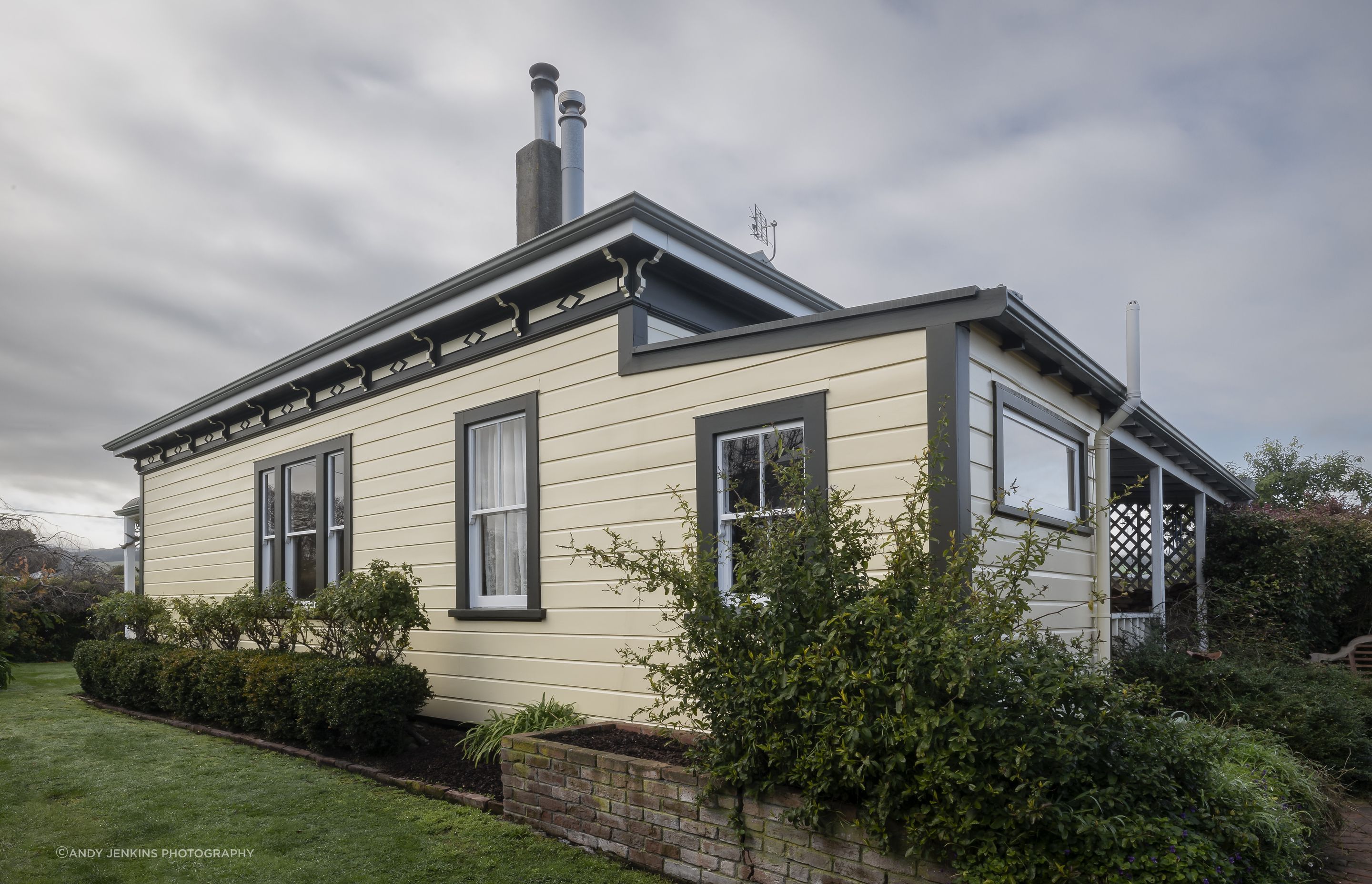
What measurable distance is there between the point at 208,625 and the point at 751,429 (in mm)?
8018

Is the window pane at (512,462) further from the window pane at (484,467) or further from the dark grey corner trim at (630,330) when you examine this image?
the dark grey corner trim at (630,330)

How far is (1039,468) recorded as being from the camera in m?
6.24

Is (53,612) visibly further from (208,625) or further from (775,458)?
(775,458)

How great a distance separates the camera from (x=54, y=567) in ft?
65.5

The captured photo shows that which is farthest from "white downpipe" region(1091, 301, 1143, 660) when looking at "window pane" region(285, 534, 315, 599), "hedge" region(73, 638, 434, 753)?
"window pane" region(285, 534, 315, 599)

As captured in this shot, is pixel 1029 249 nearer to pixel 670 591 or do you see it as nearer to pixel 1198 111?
pixel 1198 111

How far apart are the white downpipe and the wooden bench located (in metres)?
4.17

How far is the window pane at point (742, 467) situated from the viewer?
5.76 metres

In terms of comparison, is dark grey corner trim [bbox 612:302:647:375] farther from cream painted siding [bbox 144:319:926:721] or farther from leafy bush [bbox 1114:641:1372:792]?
leafy bush [bbox 1114:641:1372:792]

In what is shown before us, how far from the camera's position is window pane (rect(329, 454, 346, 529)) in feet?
32.6

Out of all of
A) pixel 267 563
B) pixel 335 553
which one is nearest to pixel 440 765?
pixel 335 553

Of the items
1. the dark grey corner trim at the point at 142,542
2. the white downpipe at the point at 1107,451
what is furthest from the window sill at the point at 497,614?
the dark grey corner trim at the point at 142,542

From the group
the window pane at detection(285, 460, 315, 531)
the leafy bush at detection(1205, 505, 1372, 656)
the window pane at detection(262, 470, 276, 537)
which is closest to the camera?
the leafy bush at detection(1205, 505, 1372, 656)

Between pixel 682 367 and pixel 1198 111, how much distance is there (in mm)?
7256
